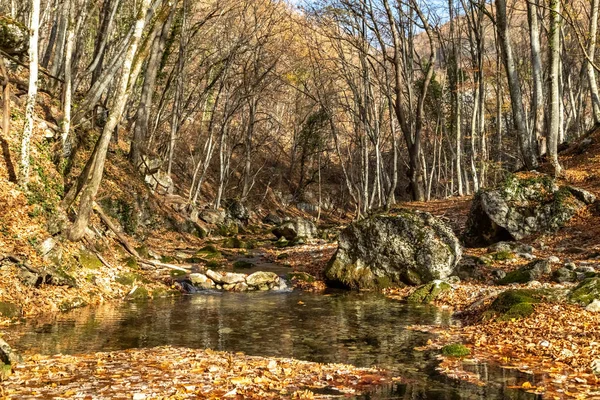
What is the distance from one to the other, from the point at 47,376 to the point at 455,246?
11.5m

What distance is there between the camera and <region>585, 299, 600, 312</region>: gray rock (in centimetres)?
852

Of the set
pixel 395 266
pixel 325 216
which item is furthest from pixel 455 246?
pixel 325 216

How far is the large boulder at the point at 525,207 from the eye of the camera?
1620cm

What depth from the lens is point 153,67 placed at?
23.2 meters

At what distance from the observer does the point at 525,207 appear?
54.4 ft

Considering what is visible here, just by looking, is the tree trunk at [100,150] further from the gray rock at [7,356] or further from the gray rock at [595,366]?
the gray rock at [595,366]

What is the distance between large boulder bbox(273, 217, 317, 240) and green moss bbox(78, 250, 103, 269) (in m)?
16.1

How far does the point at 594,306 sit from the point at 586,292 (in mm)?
577

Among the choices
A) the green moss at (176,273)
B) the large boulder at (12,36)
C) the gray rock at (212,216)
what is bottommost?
the green moss at (176,273)

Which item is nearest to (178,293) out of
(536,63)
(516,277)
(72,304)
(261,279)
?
(261,279)

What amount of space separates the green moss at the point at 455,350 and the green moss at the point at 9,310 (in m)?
7.68

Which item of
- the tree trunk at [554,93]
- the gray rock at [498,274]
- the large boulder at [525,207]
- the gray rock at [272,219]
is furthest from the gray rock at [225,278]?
the gray rock at [272,219]

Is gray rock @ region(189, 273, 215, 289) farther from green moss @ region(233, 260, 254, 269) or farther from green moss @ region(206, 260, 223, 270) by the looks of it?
green moss @ region(233, 260, 254, 269)

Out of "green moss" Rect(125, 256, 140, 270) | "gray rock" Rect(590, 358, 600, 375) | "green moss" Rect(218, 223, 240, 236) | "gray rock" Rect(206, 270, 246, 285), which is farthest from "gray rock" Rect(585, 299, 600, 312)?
"green moss" Rect(218, 223, 240, 236)
